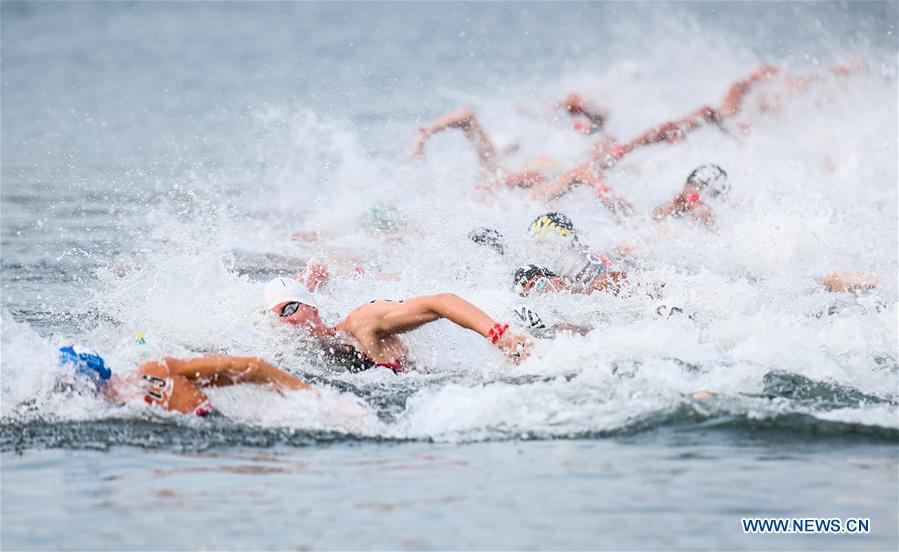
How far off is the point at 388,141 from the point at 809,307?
14.8 m

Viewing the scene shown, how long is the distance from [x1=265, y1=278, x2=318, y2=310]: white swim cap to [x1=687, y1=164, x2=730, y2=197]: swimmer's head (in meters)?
6.32

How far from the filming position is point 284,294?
33.4 feet

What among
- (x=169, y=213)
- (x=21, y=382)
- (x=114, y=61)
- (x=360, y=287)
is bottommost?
(x=21, y=382)

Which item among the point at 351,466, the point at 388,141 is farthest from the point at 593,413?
the point at 388,141

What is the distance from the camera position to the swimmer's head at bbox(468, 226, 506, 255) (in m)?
13.8

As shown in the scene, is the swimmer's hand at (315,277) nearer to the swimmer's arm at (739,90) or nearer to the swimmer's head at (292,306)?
the swimmer's head at (292,306)

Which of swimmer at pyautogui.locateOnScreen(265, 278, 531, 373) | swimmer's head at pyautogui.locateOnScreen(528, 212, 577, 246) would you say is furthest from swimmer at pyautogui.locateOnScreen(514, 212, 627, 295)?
swimmer at pyautogui.locateOnScreen(265, 278, 531, 373)

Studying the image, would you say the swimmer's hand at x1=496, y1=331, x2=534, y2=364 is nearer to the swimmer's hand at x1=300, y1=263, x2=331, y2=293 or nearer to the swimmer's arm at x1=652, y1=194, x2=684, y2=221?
the swimmer's hand at x1=300, y1=263, x2=331, y2=293

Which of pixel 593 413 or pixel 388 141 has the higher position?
pixel 388 141

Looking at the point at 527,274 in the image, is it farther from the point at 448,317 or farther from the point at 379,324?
the point at 448,317

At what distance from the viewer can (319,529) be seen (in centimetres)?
656

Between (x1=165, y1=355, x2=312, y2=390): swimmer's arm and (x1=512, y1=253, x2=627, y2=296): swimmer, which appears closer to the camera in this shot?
(x1=165, y1=355, x2=312, y2=390): swimmer's arm

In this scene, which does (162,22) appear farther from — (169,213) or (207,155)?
(169,213)

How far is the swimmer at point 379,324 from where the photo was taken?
9.24 m
